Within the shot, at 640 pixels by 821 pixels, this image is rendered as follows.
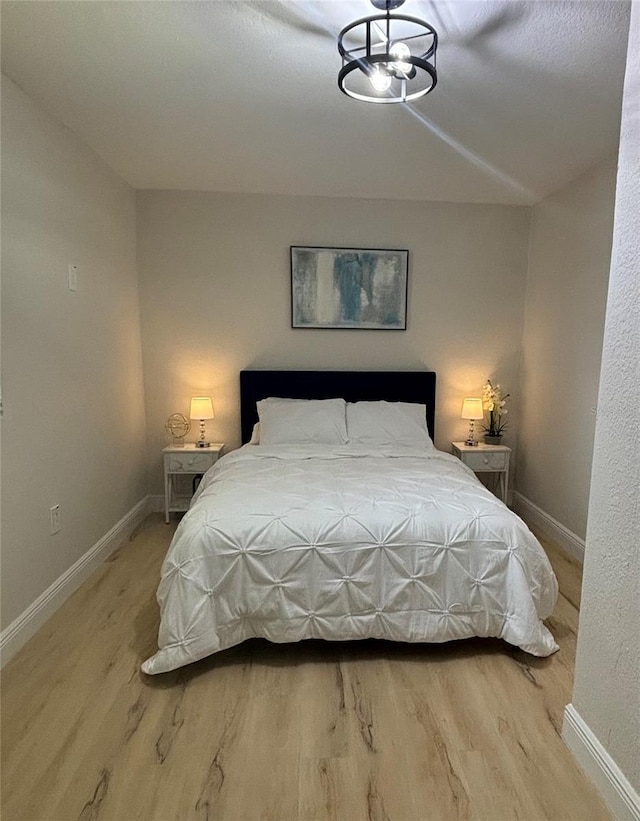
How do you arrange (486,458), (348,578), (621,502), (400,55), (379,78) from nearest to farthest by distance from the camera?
(621,502), (400,55), (379,78), (348,578), (486,458)

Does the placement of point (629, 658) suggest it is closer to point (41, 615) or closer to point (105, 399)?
point (41, 615)

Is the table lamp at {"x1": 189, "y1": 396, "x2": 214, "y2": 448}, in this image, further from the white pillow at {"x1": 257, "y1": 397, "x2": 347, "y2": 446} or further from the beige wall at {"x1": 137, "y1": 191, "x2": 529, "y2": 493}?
the white pillow at {"x1": 257, "y1": 397, "x2": 347, "y2": 446}

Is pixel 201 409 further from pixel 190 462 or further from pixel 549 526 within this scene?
pixel 549 526

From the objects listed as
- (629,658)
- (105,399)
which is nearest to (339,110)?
(105,399)

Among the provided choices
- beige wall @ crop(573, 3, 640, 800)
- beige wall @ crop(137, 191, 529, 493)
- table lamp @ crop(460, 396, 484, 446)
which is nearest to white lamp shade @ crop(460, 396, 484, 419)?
table lamp @ crop(460, 396, 484, 446)

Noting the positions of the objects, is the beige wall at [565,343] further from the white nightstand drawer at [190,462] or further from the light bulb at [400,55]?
the white nightstand drawer at [190,462]

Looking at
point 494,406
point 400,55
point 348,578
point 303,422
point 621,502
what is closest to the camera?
point 621,502

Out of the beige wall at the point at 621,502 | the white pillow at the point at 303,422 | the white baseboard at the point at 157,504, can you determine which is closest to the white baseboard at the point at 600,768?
the beige wall at the point at 621,502

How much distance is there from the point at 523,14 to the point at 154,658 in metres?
2.75

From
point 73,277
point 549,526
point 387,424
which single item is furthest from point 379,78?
point 549,526

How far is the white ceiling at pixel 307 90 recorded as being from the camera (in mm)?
1678

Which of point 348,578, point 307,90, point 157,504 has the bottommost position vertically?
point 157,504

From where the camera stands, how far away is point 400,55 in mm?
1607

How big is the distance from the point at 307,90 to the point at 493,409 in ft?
8.61
